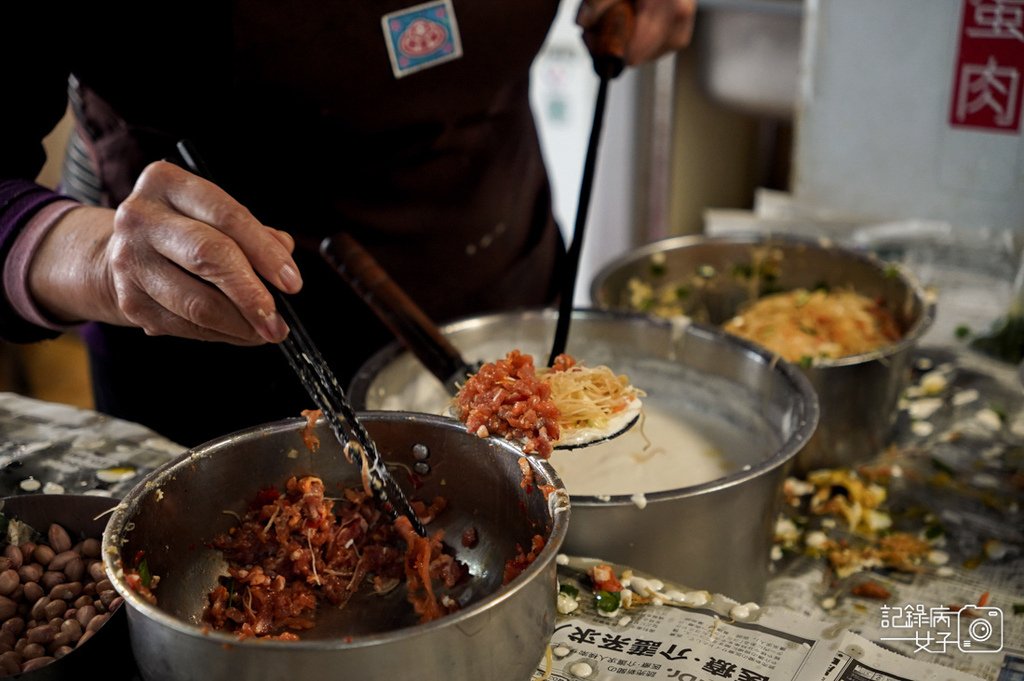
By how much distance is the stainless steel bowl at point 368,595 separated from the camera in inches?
34.7

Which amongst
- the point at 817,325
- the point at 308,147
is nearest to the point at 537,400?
the point at 308,147

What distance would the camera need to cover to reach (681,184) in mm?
3307

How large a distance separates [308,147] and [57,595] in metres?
0.88

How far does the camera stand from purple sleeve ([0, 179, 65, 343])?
54.6 inches

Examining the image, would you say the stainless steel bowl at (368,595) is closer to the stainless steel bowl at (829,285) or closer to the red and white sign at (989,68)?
the stainless steel bowl at (829,285)

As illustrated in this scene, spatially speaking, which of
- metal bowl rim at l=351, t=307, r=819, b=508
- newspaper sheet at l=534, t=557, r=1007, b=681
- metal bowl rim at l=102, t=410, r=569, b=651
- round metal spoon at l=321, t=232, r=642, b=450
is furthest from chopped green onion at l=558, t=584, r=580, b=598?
round metal spoon at l=321, t=232, r=642, b=450

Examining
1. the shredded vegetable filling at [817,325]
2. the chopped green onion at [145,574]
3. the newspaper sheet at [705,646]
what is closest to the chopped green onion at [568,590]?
the newspaper sheet at [705,646]

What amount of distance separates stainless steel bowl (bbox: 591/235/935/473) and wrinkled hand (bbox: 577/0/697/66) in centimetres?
45

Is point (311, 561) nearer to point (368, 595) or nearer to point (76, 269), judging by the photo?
point (368, 595)

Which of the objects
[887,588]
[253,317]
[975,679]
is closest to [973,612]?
[887,588]

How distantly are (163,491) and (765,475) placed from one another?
29.5 inches

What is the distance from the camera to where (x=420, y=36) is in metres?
1.71

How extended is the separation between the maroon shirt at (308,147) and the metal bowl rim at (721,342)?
269 millimetres

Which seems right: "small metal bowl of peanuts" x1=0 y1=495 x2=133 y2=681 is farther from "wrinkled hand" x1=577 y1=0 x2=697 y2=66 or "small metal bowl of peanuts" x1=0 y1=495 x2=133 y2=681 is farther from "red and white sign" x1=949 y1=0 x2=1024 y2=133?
"red and white sign" x1=949 y1=0 x2=1024 y2=133
